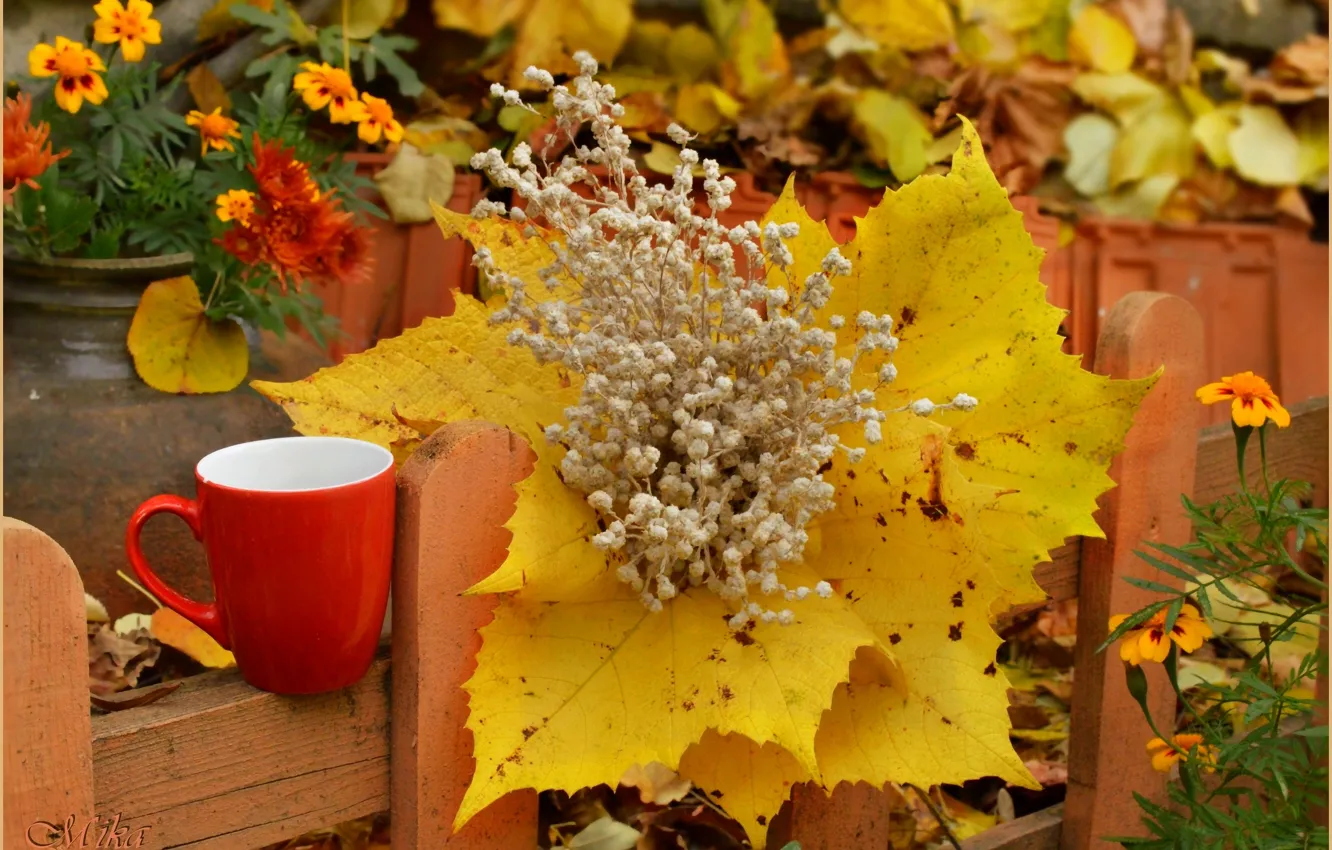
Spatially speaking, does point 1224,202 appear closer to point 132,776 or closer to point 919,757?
point 919,757

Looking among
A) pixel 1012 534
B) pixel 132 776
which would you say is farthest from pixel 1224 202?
pixel 132 776

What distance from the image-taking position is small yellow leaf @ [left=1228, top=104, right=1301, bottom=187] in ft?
7.77

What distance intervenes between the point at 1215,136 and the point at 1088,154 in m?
0.29

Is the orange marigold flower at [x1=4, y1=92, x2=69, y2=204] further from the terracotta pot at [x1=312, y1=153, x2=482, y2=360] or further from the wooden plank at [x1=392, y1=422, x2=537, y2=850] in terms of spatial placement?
the wooden plank at [x1=392, y1=422, x2=537, y2=850]

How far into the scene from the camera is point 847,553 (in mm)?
851

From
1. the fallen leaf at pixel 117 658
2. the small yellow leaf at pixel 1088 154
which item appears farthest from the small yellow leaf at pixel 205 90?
the small yellow leaf at pixel 1088 154

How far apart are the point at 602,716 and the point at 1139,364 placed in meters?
0.65

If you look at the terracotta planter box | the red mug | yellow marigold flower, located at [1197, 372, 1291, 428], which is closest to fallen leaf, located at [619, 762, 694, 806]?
the red mug

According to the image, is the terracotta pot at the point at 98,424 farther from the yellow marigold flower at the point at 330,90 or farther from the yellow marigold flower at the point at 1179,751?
the yellow marigold flower at the point at 1179,751

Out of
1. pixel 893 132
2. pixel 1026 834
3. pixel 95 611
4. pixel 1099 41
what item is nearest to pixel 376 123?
pixel 95 611

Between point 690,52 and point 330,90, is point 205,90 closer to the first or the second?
point 330,90

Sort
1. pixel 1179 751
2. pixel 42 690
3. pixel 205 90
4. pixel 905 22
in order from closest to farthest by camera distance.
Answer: pixel 42 690, pixel 1179 751, pixel 205 90, pixel 905 22

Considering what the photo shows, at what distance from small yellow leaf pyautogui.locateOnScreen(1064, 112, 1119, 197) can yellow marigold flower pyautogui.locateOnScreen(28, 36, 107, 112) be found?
1687 millimetres

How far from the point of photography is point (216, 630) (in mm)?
787
